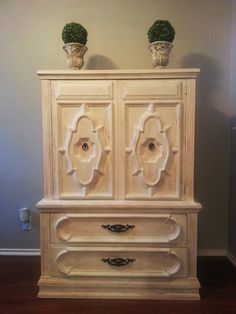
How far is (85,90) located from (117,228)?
94cm

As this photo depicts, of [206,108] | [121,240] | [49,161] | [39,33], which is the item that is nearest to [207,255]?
[121,240]

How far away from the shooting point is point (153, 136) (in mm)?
1663

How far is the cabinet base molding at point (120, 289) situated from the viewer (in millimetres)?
1681

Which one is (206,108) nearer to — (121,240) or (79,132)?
(79,132)

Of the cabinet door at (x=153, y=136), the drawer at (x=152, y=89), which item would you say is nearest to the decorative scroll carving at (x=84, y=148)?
the cabinet door at (x=153, y=136)

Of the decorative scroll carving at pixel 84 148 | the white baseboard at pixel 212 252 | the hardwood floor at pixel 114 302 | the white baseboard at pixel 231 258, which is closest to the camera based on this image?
the hardwood floor at pixel 114 302

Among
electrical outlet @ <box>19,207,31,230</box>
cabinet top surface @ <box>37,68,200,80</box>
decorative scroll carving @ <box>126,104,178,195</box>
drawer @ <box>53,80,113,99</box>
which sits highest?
cabinet top surface @ <box>37,68,200,80</box>

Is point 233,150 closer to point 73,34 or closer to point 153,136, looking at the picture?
point 153,136

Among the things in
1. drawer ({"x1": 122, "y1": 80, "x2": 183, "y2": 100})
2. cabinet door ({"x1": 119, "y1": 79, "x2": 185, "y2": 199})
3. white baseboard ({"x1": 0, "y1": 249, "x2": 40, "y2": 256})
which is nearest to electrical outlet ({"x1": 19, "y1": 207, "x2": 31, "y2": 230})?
white baseboard ({"x1": 0, "y1": 249, "x2": 40, "y2": 256})

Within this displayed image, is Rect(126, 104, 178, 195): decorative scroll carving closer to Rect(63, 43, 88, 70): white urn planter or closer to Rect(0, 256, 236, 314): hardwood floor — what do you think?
Rect(63, 43, 88, 70): white urn planter

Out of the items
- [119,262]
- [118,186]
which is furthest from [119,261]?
[118,186]

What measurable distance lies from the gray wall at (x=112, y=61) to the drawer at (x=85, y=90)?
651 millimetres

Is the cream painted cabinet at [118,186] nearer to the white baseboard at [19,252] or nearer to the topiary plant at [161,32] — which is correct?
the topiary plant at [161,32]

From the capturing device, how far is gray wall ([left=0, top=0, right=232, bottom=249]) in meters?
2.18
